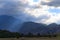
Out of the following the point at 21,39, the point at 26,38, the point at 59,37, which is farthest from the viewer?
the point at 26,38

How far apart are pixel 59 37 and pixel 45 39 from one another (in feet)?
99.5

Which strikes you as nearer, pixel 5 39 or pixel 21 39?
pixel 21 39

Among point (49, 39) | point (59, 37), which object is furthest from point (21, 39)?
point (59, 37)

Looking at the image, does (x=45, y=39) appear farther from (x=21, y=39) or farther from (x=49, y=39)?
(x=21, y=39)

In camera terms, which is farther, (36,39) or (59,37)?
(36,39)

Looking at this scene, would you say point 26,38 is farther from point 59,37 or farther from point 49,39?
point 59,37

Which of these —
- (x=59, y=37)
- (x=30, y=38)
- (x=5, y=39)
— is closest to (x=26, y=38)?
(x=30, y=38)

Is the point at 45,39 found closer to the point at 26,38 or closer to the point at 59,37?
the point at 26,38

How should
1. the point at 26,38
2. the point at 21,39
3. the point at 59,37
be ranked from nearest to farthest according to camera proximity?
the point at 59,37
the point at 21,39
the point at 26,38

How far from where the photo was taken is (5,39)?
6950 cm

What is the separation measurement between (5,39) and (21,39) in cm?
775

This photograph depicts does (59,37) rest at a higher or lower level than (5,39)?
lower

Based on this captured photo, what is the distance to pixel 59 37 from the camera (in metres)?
36.2

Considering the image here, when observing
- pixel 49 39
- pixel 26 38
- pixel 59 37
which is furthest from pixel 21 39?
pixel 59 37
